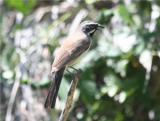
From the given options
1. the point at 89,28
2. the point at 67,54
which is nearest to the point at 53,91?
the point at 67,54

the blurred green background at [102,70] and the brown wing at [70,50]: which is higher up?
the brown wing at [70,50]

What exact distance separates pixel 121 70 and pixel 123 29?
43cm

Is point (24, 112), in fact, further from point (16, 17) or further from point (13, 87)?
point (16, 17)

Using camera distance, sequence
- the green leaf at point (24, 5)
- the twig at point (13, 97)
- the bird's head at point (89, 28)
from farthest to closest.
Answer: the green leaf at point (24, 5) < the twig at point (13, 97) < the bird's head at point (89, 28)

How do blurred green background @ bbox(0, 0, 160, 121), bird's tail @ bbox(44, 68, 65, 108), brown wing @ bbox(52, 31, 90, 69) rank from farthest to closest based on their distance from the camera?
1. blurred green background @ bbox(0, 0, 160, 121)
2. brown wing @ bbox(52, 31, 90, 69)
3. bird's tail @ bbox(44, 68, 65, 108)

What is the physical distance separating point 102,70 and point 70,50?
5.95 feet

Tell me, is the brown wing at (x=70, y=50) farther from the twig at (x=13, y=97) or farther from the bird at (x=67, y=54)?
the twig at (x=13, y=97)

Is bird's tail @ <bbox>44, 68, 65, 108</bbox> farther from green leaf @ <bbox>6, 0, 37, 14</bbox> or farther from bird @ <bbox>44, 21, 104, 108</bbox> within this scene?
green leaf @ <bbox>6, 0, 37, 14</bbox>

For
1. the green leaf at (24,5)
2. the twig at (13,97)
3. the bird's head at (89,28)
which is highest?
the bird's head at (89,28)

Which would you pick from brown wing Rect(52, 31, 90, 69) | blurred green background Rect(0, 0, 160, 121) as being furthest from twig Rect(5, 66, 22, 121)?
brown wing Rect(52, 31, 90, 69)

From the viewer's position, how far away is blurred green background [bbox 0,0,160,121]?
6.11 m

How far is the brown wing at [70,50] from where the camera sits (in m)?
4.48

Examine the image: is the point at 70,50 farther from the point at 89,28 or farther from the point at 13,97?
the point at 13,97

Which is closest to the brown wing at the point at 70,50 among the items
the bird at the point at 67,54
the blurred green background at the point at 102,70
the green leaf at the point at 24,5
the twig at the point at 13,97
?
the bird at the point at 67,54
